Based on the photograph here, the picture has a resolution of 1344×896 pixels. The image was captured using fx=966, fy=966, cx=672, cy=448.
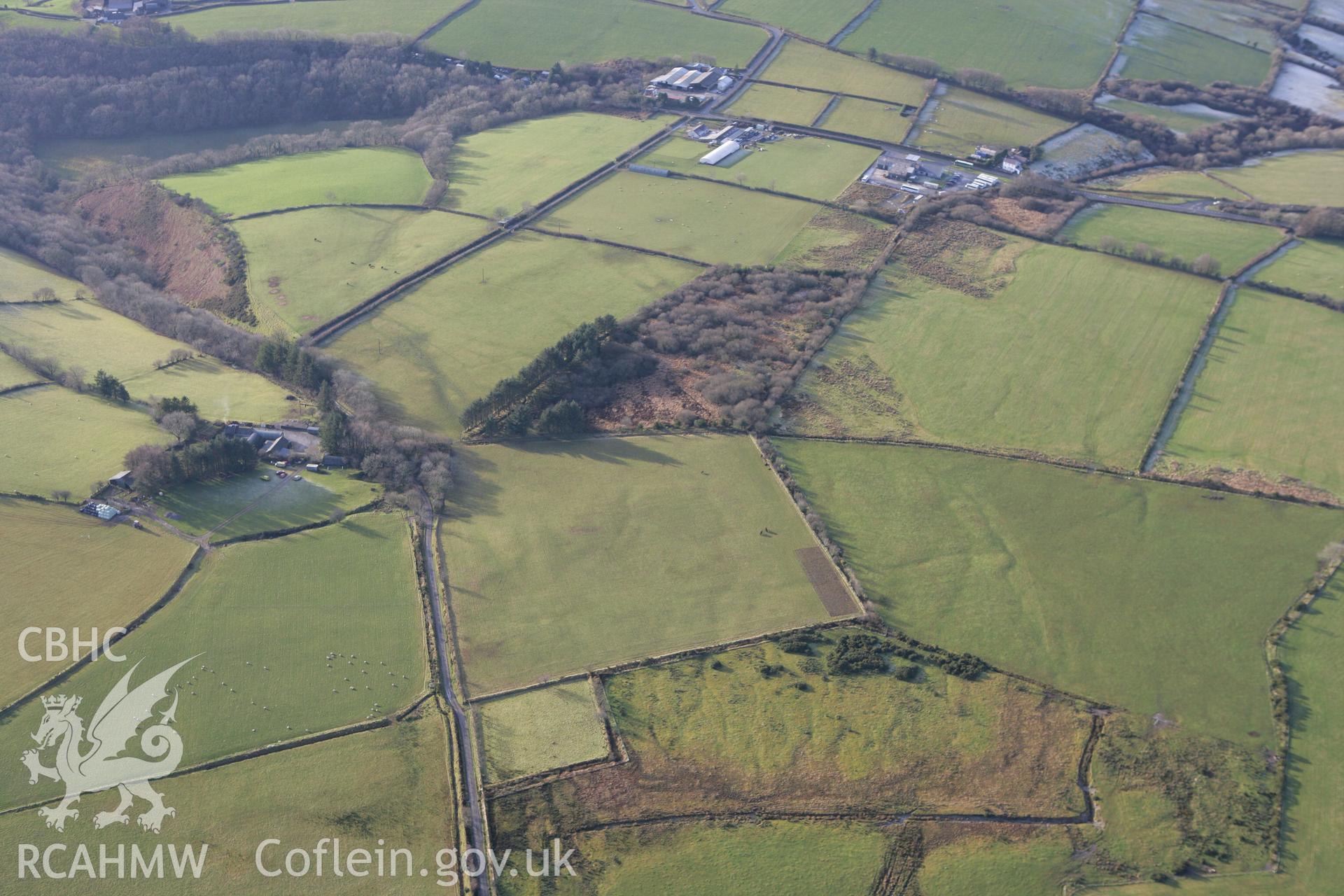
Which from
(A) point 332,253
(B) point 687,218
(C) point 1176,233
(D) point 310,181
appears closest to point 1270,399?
(C) point 1176,233

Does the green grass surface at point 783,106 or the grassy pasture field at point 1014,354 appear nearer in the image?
the grassy pasture field at point 1014,354

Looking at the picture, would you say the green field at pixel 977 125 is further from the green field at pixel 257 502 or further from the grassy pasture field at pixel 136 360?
the green field at pixel 257 502

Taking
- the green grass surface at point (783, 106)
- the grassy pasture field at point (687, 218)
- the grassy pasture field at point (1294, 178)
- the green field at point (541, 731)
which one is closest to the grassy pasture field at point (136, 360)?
the green field at point (541, 731)

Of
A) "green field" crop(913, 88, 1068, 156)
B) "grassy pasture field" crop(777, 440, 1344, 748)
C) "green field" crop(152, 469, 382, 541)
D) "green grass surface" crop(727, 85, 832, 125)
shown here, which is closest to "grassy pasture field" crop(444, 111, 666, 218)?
"green grass surface" crop(727, 85, 832, 125)

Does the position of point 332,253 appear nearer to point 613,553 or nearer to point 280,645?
point 613,553

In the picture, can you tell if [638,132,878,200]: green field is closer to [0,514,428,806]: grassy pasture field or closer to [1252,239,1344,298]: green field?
[1252,239,1344,298]: green field
